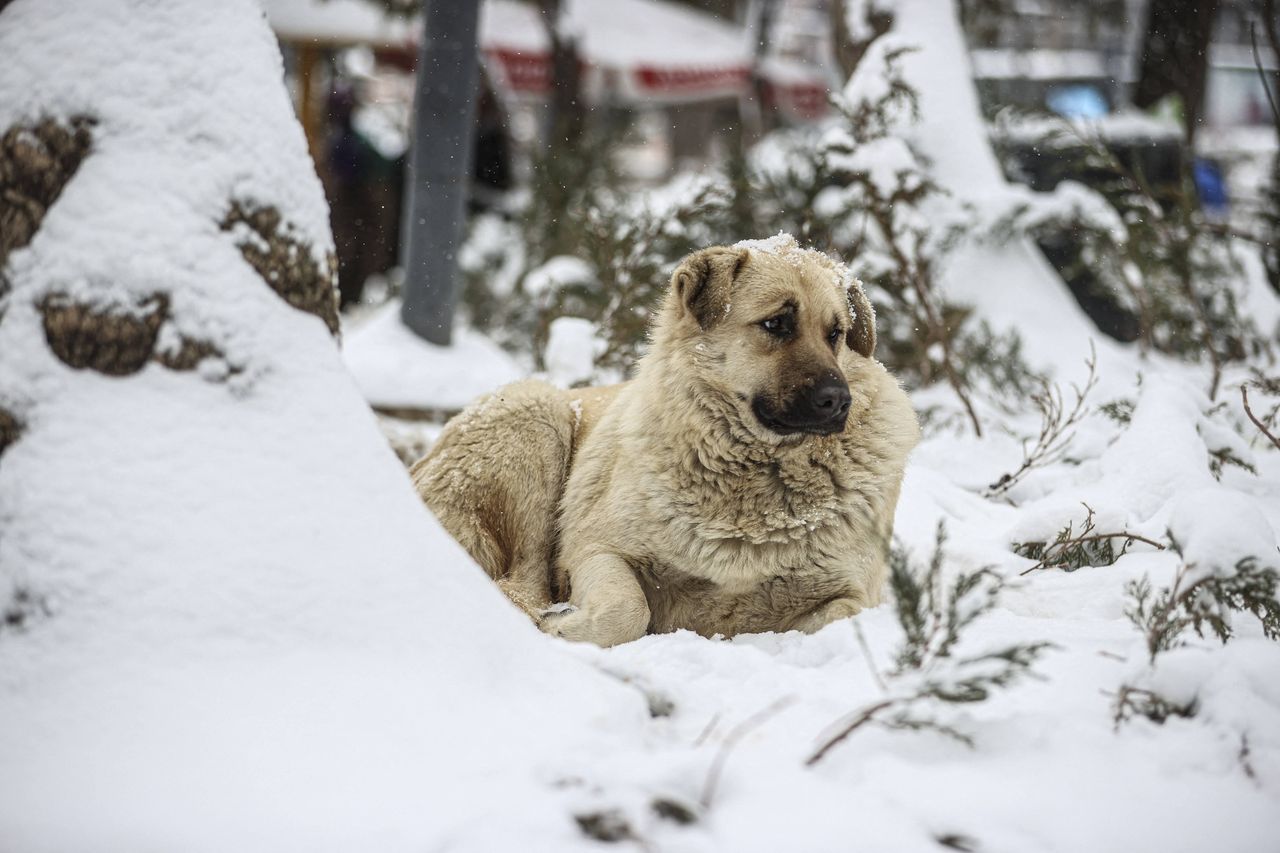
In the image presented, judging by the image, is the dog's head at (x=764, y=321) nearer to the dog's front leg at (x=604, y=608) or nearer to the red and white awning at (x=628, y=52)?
the dog's front leg at (x=604, y=608)

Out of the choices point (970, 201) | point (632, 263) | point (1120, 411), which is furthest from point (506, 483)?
point (970, 201)

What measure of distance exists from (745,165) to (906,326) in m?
1.81

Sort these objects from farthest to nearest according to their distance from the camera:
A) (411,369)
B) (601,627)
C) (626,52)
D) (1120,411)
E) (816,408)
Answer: (626,52), (411,369), (1120,411), (816,408), (601,627)

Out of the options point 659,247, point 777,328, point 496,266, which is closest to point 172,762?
point 777,328

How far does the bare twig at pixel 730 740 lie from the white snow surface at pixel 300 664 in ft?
0.05

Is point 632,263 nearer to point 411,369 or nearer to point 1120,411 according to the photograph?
point 411,369

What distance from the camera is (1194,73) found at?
31.6ft

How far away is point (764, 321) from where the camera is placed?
372 centimetres

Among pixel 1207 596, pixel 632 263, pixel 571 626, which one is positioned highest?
pixel 632 263

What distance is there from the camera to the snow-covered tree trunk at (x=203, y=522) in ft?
6.04

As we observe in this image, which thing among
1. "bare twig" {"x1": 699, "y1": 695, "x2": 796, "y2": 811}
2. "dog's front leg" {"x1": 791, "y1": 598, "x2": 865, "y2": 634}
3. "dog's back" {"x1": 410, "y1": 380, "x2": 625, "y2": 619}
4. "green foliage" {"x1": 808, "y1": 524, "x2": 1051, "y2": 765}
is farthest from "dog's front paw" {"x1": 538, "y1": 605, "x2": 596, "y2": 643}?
"green foliage" {"x1": 808, "y1": 524, "x2": 1051, "y2": 765}

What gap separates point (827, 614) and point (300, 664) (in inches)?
72.4

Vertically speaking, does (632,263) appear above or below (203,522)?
above

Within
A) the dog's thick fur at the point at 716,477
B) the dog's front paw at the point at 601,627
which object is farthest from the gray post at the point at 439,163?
the dog's front paw at the point at 601,627
